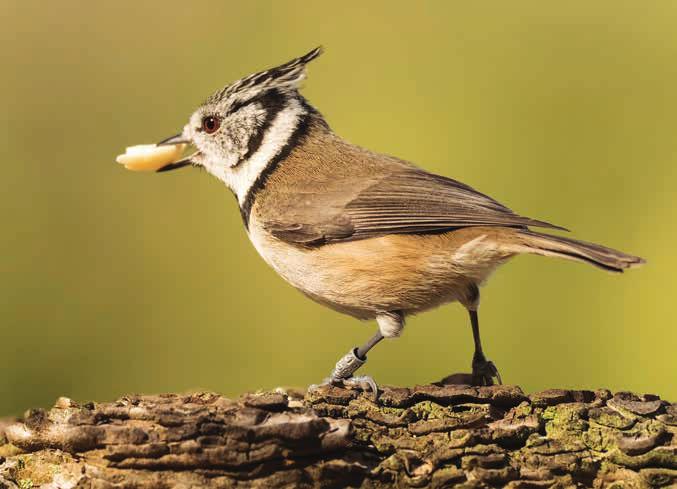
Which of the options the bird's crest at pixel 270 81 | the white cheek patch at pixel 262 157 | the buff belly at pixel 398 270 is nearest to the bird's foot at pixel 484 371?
the buff belly at pixel 398 270

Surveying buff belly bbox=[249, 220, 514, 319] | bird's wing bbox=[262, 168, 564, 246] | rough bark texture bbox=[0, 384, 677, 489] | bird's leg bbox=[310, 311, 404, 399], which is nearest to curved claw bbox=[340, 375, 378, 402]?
bird's leg bbox=[310, 311, 404, 399]

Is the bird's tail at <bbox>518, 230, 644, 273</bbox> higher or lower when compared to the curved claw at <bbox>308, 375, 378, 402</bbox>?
higher

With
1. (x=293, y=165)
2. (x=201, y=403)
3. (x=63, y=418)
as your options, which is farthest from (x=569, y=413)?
(x=293, y=165)

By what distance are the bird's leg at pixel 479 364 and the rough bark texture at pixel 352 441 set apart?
69cm

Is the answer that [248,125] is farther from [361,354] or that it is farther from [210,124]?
[361,354]

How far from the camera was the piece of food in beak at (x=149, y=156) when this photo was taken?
Result: 3.57m

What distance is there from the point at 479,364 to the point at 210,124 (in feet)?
5.44

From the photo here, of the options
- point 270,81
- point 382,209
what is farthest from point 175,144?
point 382,209

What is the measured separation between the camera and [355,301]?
3094 mm

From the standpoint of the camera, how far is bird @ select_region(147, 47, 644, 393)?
3.00 meters

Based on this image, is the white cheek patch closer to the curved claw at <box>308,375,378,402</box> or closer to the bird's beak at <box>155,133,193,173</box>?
the bird's beak at <box>155,133,193,173</box>

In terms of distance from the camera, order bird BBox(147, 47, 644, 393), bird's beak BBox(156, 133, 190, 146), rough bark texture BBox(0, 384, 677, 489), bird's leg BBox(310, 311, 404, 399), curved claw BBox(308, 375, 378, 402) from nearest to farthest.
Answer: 1. rough bark texture BBox(0, 384, 677, 489)
2. curved claw BBox(308, 375, 378, 402)
3. bird's leg BBox(310, 311, 404, 399)
4. bird BBox(147, 47, 644, 393)
5. bird's beak BBox(156, 133, 190, 146)

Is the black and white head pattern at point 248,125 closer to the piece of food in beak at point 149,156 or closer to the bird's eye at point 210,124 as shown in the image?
the bird's eye at point 210,124

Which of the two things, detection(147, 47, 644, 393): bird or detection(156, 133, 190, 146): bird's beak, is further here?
detection(156, 133, 190, 146): bird's beak
